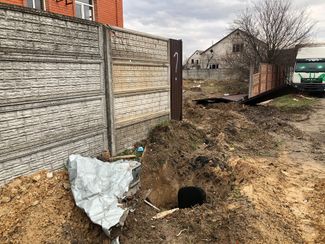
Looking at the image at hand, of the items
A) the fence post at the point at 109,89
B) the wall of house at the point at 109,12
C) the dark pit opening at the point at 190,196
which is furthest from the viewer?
the wall of house at the point at 109,12

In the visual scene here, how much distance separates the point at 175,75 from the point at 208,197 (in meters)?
4.26

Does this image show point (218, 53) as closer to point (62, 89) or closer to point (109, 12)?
point (109, 12)

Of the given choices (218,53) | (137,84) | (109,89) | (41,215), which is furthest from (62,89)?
(218,53)

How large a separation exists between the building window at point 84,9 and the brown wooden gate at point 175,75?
5331 mm

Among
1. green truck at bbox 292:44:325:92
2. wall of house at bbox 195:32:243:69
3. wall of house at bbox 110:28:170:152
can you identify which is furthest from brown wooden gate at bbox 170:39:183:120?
wall of house at bbox 195:32:243:69

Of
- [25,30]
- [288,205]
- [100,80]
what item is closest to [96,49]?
[100,80]

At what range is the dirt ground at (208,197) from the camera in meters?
3.58

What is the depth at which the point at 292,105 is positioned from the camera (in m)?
15.7

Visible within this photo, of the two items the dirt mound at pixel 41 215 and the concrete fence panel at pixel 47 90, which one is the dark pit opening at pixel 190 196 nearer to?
the concrete fence panel at pixel 47 90

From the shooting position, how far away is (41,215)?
11.7 feet

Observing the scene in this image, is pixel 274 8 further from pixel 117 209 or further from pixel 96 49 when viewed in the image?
pixel 117 209

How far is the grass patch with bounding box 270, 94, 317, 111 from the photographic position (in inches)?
588

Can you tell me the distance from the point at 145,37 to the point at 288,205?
4581 millimetres

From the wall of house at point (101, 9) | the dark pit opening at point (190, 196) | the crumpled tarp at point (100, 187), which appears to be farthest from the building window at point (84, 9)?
the dark pit opening at point (190, 196)
